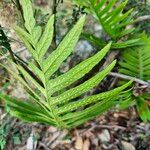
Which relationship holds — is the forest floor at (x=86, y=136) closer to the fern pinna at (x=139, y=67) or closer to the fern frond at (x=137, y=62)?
the fern pinna at (x=139, y=67)

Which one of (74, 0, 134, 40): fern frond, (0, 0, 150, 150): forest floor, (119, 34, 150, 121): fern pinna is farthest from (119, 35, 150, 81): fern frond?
(0, 0, 150, 150): forest floor

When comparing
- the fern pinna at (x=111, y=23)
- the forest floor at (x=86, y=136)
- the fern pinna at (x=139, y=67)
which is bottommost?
the forest floor at (x=86, y=136)

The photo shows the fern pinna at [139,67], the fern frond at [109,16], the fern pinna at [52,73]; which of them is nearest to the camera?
the fern pinna at [52,73]

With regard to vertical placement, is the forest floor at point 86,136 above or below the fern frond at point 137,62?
below

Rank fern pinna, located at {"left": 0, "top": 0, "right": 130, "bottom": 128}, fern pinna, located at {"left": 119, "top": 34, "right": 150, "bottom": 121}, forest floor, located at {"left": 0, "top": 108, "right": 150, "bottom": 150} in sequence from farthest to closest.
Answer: forest floor, located at {"left": 0, "top": 108, "right": 150, "bottom": 150}
fern pinna, located at {"left": 119, "top": 34, "right": 150, "bottom": 121}
fern pinna, located at {"left": 0, "top": 0, "right": 130, "bottom": 128}

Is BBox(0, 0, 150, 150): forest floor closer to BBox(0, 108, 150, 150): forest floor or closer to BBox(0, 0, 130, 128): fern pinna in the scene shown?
BBox(0, 108, 150, 150): forest floor

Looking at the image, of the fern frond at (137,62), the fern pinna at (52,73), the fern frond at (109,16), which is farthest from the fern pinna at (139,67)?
the fern pinna at (52,73)

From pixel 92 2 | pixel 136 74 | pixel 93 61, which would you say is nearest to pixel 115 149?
pixel 136 74

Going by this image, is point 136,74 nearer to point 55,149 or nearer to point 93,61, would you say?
point 55,149
